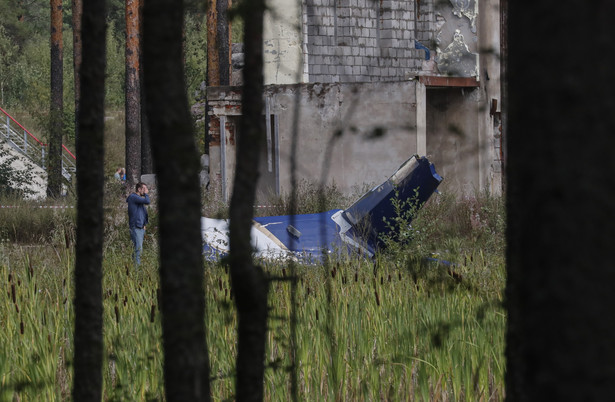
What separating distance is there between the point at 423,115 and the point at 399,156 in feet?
3.06

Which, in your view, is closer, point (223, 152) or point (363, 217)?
point (363, 217)

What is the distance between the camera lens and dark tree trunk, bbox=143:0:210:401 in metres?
1.10

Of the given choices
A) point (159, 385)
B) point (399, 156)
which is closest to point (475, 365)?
point (159, 385)

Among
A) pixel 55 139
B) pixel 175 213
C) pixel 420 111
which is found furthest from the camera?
pixel 55 139

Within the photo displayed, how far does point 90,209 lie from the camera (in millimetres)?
1390

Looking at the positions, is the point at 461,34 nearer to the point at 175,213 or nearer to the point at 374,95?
the point at 374,95

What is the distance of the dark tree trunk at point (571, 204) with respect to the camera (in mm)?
753

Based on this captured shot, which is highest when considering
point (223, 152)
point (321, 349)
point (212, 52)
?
point (212, 52)

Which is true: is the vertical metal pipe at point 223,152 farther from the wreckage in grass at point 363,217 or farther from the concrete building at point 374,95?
the wreckage in grass at point 363,217

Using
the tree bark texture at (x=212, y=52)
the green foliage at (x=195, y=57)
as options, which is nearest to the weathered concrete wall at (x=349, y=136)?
the tree bark texture at (x=212, y=52)

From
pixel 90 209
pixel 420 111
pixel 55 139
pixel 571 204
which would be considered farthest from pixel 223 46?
pixel 571 204

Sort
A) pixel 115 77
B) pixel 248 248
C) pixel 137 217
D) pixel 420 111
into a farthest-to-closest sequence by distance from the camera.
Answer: pixel 115 77
pixel 420 111
pixel 137 217
pixel 248 248

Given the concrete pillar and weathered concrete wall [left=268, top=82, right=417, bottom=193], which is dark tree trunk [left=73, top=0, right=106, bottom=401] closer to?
weathered concrete wall [left=268, top=82, right=417, bottom=193]

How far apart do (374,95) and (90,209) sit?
1568 centimetres
